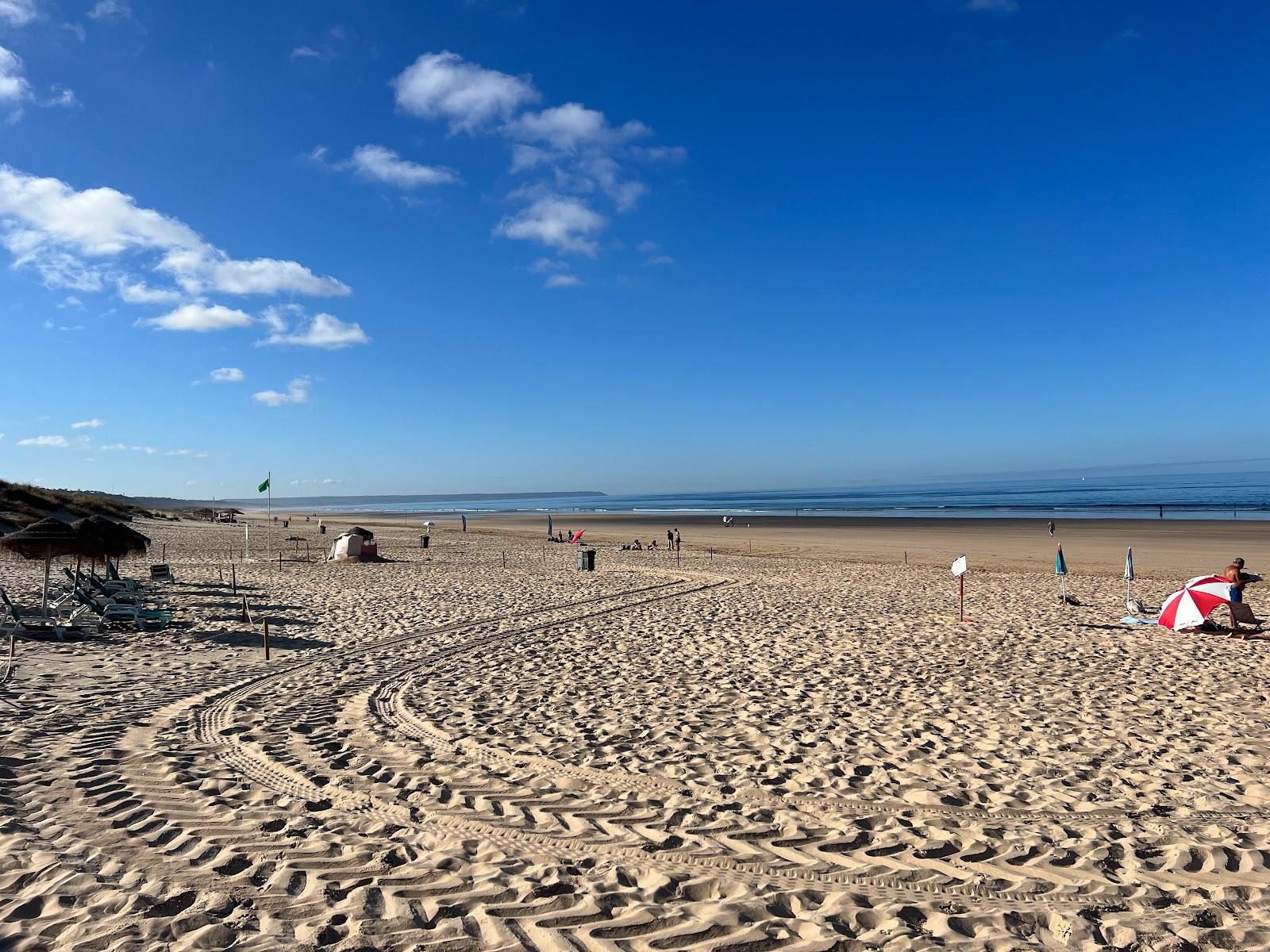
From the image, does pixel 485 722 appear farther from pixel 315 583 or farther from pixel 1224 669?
pixel 315 583

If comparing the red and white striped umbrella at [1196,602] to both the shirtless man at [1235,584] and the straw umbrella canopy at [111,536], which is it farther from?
the straw umbrella canopy at [111,536]

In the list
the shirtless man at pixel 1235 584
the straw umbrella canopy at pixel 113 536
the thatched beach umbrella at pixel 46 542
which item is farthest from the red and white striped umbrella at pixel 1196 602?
the straw umbrella canopy at pixel 113 536

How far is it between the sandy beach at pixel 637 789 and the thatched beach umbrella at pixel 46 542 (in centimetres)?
226

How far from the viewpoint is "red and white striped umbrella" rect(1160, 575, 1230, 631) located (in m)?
10.8

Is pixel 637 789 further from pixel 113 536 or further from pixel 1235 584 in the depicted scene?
pixel 113 536

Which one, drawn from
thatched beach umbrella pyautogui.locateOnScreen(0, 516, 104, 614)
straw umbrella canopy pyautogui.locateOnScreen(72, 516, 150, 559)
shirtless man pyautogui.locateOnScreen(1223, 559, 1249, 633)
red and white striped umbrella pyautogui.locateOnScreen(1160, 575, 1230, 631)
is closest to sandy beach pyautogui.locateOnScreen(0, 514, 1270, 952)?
red and white striped umbrella pyautogui.locateOnScreen(1160, 575, 1230, 631)

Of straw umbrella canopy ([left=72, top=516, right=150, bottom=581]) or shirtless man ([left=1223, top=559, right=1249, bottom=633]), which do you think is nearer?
shirtless man ([left=1223, top=559, right=1249, bottom=633])

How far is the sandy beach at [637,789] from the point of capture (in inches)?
141

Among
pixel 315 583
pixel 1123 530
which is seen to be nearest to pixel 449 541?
pixel 315 583

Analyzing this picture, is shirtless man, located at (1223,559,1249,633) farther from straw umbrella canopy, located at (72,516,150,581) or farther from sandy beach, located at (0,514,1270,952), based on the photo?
straw umbrella canopy, located at (72,516,150,581)

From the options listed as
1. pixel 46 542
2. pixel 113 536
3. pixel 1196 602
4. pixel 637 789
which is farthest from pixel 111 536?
pixel 1196 602

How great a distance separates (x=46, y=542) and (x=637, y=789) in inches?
461

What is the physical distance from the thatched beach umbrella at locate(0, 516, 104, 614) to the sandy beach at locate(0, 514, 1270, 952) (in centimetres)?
226

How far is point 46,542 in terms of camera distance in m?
11.7
